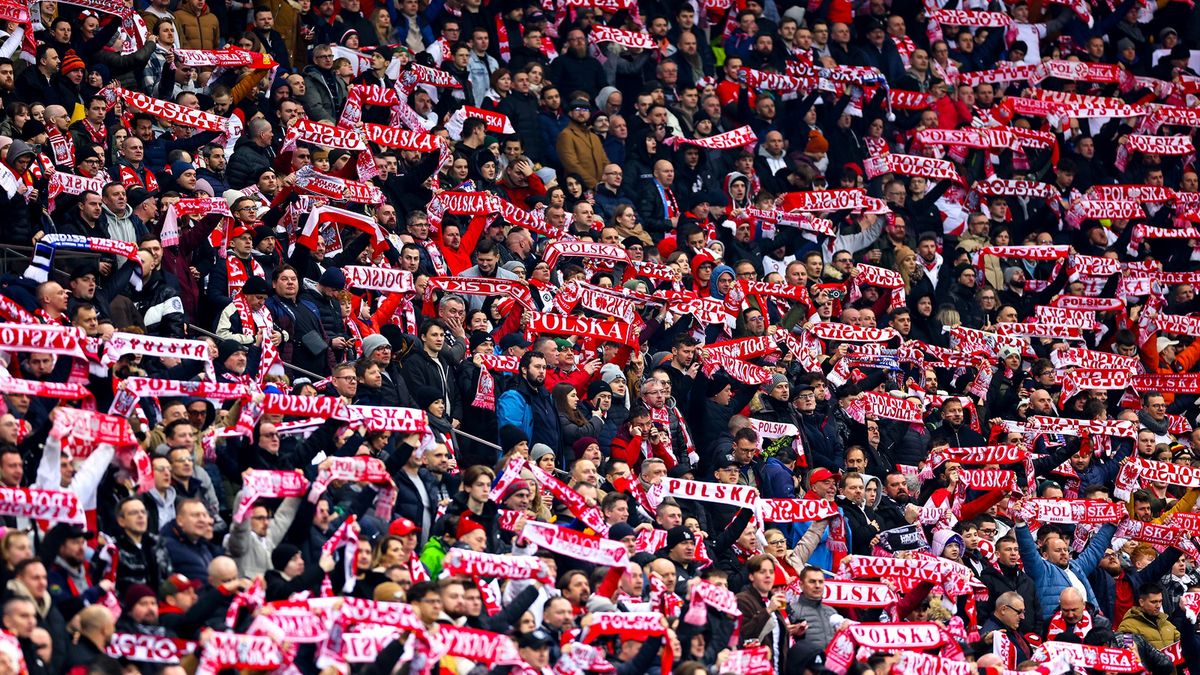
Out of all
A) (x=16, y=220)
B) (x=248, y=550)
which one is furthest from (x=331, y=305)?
(x=248, y=550)

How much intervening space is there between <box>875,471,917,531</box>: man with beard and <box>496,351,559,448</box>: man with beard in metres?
2.65

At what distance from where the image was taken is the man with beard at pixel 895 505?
18.3 metres

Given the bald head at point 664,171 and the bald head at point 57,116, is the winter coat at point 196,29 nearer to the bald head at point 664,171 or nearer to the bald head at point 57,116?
the bald head at point 57,116

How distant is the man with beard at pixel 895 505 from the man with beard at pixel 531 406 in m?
2.65

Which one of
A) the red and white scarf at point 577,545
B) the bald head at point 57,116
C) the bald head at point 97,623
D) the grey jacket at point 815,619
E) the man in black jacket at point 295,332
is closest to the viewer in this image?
the bald head at point 97,623

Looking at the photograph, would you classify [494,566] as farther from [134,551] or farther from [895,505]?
[895,505]

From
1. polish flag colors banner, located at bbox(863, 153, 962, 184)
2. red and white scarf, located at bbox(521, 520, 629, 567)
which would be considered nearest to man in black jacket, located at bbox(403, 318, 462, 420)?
red and white scarf, located at bbox(521, 520, 629, 567)

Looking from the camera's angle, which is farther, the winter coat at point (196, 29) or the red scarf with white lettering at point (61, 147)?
the winter coat at point (196, 29)

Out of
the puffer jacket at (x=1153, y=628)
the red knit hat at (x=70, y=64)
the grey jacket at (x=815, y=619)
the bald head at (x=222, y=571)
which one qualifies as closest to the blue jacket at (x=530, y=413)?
the grey jacket at (x=815, y=619)

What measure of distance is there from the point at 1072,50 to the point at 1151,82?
1001 mm

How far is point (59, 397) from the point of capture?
1423 centimetres

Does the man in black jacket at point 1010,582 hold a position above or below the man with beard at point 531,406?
below

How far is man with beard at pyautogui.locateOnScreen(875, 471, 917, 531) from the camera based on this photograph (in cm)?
1831

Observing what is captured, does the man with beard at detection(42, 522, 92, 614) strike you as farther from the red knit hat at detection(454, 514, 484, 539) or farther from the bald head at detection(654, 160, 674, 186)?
the bald head at detection(654, 160, 674, 186)
